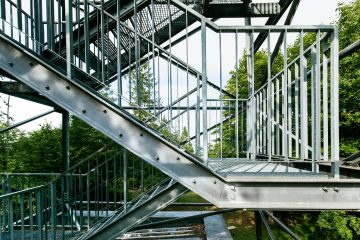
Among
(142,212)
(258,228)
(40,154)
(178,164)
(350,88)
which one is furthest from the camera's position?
(350,88)

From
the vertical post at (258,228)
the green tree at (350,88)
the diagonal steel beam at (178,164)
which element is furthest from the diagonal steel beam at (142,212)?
the green tree at (350,88)

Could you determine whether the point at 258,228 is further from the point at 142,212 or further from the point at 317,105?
the point at 317,105

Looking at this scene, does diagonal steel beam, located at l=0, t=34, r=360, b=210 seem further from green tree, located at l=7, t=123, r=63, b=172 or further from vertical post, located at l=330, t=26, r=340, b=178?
green tree, located at l=7, t=123, r=63, b=172

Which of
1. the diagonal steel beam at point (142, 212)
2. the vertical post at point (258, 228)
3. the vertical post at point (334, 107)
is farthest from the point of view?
the vertical post at point (258, 228)

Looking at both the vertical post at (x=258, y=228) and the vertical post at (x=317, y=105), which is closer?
the vertical post at (x=317, y=105)

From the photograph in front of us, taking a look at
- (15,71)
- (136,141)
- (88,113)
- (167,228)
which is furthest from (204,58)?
(167,228)

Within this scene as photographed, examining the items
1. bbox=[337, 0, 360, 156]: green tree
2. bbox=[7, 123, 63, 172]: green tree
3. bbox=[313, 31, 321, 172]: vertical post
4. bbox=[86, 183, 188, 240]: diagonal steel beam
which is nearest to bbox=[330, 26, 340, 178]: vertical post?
bbox=[313, 31, 321, 172]: vertical post

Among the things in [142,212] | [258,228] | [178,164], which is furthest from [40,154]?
[178,164]

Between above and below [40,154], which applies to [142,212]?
above

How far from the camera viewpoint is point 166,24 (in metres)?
6.46

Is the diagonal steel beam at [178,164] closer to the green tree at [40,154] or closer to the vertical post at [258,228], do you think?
the vertical post at [258,228]

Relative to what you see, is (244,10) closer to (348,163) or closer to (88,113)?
(348,163)

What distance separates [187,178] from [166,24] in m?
4.51

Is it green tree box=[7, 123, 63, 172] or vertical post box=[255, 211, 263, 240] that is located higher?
green tree box=[7, 123, 63, 172]
